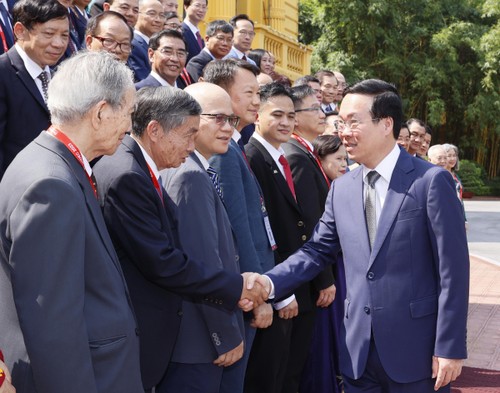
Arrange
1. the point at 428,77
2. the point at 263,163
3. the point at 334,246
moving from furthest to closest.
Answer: the point at 428,77 < the point at 263,163 < the point at 334,246

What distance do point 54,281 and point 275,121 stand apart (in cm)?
264

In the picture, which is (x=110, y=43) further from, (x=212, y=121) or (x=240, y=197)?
(x=240, y=197)

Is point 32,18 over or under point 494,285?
over

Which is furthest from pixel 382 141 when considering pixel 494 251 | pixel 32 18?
pixel 494 251

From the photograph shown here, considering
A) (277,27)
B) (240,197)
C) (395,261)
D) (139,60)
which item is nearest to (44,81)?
(240,197)

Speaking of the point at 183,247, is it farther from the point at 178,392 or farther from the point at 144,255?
the point at 178,392

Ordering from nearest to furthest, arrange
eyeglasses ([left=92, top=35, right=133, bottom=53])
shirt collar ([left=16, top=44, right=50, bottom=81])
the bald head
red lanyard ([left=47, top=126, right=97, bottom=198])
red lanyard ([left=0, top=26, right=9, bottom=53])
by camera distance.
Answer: red lanyard ([left=47, top=126, right=97, bottom=198]) → the bald head → shirt collar ([left=16, top=44, right=50, bottom=81]) → red lanyard ([left=0, top=26, right=9, bottom=53]) → eyeglasses ([left=92, top=35, right=133, bottom=53])

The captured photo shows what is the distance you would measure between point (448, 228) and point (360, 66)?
2803cm

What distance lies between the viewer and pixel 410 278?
318 centimetres

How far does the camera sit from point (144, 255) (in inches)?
116

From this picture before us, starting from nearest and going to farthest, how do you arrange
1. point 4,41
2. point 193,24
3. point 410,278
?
point 410,278 → point 4,41 → point 193,24

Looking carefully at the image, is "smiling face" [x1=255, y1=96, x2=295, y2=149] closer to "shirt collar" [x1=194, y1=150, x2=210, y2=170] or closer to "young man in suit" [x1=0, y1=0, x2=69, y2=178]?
"shirt collar" [x1=194, y1=150, x2=210, y2=170]

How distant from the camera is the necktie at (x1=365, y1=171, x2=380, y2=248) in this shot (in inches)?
131

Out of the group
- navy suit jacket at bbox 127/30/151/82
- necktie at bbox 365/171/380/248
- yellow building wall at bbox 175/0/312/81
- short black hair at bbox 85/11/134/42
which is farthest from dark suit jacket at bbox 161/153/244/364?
yellow building wall at bbox 175/0/312/81
